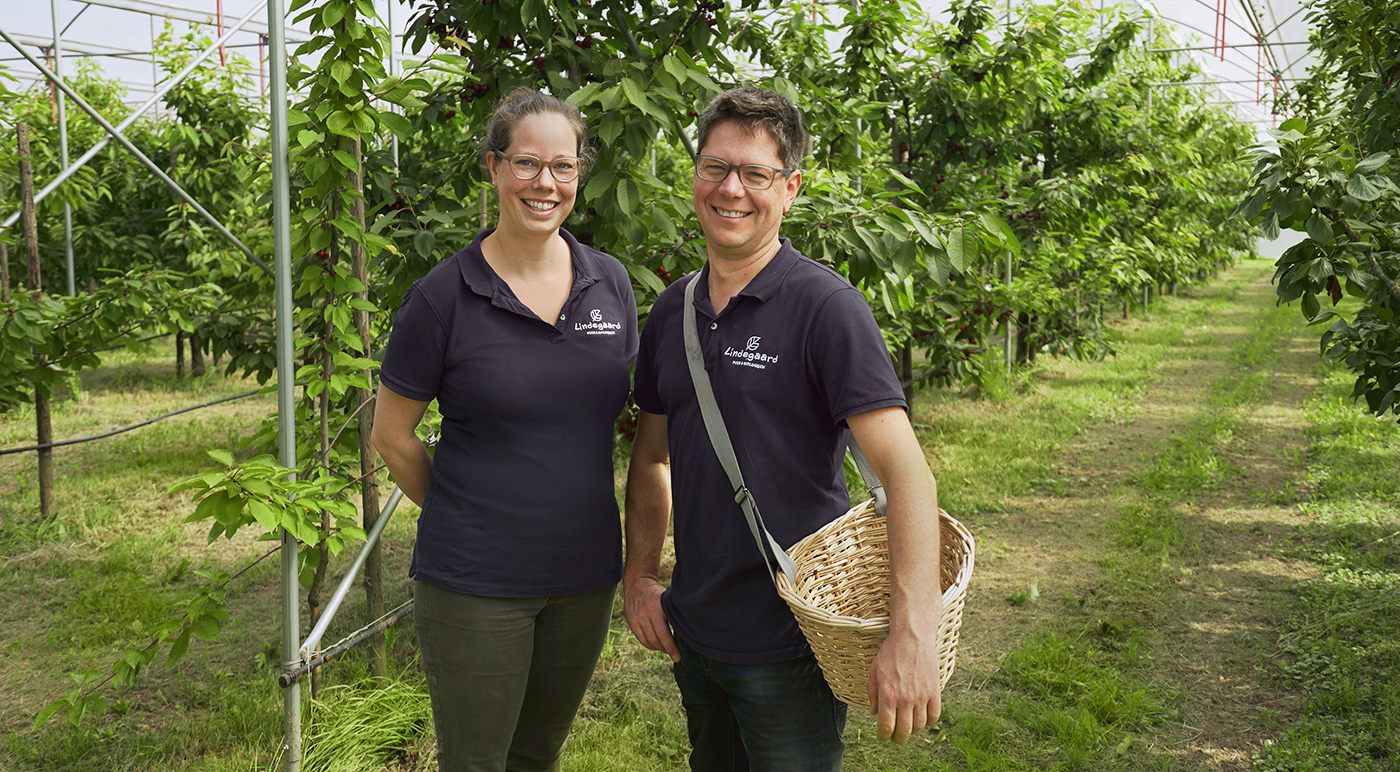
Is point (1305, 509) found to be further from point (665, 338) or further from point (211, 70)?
point (211, 70)

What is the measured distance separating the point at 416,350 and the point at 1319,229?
2.60 metres

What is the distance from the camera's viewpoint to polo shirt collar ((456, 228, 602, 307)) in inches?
72.9

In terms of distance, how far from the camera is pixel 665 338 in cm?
184

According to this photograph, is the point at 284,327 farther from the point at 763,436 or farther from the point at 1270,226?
the point at 1270,226

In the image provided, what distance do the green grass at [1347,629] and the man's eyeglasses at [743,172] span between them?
2.64 meters

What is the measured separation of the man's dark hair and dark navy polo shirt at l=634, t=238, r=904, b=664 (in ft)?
0.58

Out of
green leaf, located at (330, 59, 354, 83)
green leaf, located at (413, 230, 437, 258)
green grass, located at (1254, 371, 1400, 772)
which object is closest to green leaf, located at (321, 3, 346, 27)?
green leaf, located at (330, 59, 354, 83)

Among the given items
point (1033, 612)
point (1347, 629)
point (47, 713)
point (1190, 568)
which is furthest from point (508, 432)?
point (1190, 568)

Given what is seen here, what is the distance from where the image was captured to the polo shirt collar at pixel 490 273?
1.85 metres

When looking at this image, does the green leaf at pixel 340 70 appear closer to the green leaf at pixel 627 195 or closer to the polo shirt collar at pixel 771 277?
the green leaf at pixel 627 195

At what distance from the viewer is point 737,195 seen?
1.67m

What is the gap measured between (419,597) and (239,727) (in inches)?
68.9

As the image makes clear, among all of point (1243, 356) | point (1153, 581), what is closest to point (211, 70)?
point (1153, 581)

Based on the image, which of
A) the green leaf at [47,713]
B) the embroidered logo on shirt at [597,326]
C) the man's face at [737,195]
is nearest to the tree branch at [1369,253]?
the man's face at [737,195]
